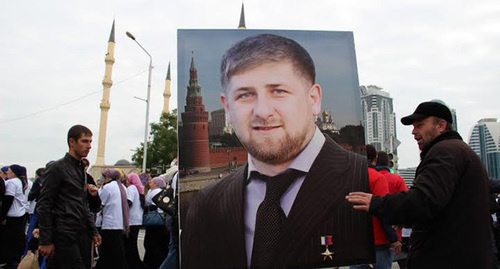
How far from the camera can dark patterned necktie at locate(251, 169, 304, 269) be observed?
8.49ft

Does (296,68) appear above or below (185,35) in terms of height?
below

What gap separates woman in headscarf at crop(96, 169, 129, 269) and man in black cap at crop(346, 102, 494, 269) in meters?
4.31

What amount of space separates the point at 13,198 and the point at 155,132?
25807 mm

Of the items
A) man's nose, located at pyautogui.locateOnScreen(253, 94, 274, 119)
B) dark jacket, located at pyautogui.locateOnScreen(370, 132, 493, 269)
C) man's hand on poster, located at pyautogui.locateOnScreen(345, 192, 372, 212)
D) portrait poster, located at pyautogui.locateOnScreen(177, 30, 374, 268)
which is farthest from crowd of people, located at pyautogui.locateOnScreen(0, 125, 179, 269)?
dark jacket, located at pyautogui.locateOnScreen(370, 132, 493, 269)

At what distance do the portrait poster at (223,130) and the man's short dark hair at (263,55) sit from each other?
0.13ft

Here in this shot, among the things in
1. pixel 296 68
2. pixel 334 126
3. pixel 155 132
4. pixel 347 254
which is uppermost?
pixel 155 132

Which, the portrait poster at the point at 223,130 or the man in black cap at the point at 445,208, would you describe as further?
the portrait poster at the point at 223,130

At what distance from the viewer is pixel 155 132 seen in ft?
106

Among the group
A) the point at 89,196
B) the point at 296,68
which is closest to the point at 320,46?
the point at 296,68

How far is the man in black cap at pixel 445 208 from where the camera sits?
2.52 m

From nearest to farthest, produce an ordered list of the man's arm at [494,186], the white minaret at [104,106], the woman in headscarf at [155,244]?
the man's arm at [494,186]
the woman in headscarf at [155,244]
the white minaret at [104,106]

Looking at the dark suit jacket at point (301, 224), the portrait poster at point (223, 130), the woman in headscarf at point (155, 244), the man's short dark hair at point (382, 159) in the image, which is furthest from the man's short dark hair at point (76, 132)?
the man's short dark hair at point (382, 159)

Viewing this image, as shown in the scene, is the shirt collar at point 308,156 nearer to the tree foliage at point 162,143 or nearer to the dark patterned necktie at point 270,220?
the dark patterned necktie at point 270,220

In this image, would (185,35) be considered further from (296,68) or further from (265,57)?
(296,68)
